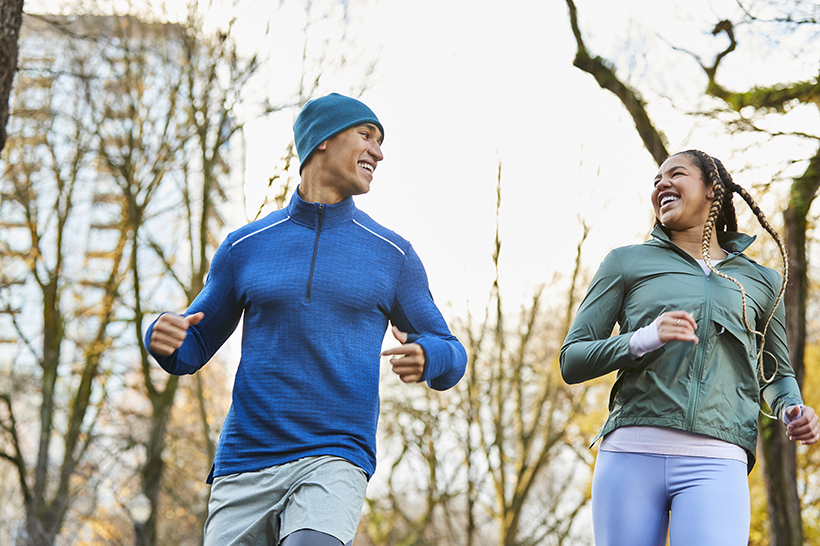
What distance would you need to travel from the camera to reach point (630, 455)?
3021 millimetres

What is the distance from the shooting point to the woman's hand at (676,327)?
2.71 metres

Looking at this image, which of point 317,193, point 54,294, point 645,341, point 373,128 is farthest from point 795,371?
point 54,294

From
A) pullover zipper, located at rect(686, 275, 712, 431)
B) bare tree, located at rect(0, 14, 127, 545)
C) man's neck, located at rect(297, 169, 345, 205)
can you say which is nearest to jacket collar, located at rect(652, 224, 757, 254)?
pullover zipper, located at rect(686, 275, 712, 431)

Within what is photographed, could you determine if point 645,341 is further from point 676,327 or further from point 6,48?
point 6,48

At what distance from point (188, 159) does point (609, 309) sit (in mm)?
10954

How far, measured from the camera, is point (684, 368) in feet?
9.95

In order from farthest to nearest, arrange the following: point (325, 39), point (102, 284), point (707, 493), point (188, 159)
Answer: point (102, 284) → point (188, 159) → point (325, 39) → point (707, 493)

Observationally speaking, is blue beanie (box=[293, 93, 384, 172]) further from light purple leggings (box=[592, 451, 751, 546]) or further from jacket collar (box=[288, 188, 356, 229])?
light purple leggings (box=[592, 451, 751, 546])

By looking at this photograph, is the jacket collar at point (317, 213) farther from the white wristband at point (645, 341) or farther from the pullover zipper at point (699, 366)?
the pullover zipper at point (699, 366)

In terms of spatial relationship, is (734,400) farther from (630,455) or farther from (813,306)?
(813,306)

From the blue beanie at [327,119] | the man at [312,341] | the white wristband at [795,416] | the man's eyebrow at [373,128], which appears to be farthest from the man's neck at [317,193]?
the white wristband at [795,416]

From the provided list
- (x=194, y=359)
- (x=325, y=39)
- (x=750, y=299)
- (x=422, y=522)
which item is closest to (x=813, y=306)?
(x=422, y=522)

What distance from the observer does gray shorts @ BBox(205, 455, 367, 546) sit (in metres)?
2.47

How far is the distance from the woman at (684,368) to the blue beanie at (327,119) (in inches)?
45.8
